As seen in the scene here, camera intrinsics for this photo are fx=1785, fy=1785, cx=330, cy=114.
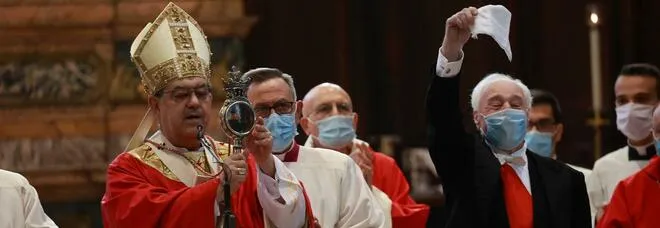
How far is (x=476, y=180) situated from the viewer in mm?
6703

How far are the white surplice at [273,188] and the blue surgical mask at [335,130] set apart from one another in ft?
6.08

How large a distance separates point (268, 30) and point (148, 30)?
17.5ft

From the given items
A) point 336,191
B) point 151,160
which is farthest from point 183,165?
point 336,191

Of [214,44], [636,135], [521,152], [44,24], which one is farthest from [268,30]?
[521,152]

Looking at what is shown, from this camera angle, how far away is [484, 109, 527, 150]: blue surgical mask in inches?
270

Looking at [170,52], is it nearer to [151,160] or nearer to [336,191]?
[151,160]

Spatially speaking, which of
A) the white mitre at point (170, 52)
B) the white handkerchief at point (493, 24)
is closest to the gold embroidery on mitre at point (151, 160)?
the white mitre at point (170, 52)

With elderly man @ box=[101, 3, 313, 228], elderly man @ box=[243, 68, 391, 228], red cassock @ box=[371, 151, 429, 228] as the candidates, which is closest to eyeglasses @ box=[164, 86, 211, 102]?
elderly man @ box=[101, 3, 313, 228]

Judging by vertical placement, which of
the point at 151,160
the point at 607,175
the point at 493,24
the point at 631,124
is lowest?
the point at 607,175

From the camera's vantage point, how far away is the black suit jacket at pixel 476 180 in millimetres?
6559

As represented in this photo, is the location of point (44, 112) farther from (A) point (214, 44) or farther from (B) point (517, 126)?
(B) point (517, 126)

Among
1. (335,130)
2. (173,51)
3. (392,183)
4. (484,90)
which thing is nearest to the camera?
(173,51)

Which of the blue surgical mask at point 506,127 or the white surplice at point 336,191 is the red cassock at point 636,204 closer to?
the blue surgical mask at point 506,127

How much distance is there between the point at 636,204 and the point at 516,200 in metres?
0.68
